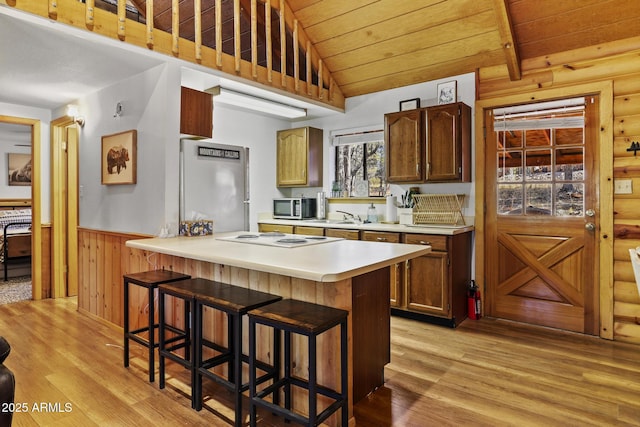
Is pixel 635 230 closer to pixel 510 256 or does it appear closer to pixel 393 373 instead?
pixel 510 256

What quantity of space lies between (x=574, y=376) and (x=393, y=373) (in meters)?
1.18

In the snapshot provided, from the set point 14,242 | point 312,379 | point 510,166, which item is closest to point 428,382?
point 312,379

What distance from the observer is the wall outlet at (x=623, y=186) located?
3.14 metres

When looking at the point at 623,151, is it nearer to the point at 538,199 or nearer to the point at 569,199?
the point at 569,199

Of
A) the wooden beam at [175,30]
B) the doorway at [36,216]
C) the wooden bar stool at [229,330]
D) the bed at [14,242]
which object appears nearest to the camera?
the wooden bar stool at [229,330]

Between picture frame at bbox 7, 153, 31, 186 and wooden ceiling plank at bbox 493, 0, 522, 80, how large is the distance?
26.3 ft

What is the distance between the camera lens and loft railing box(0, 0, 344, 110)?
2527 millimetres

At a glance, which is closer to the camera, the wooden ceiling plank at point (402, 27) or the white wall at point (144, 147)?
the white wall at point (144, 147)

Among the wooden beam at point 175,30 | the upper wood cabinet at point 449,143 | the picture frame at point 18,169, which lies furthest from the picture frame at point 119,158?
the picture frame at point 18,169

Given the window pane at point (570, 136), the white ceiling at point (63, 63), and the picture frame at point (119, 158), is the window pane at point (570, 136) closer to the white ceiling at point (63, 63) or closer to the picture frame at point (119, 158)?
the white ceiling at point (63, 63)

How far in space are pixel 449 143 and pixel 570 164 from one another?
1.05 metres

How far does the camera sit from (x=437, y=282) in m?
3.52

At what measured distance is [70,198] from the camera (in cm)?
463

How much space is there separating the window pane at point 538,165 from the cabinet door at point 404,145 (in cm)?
97
